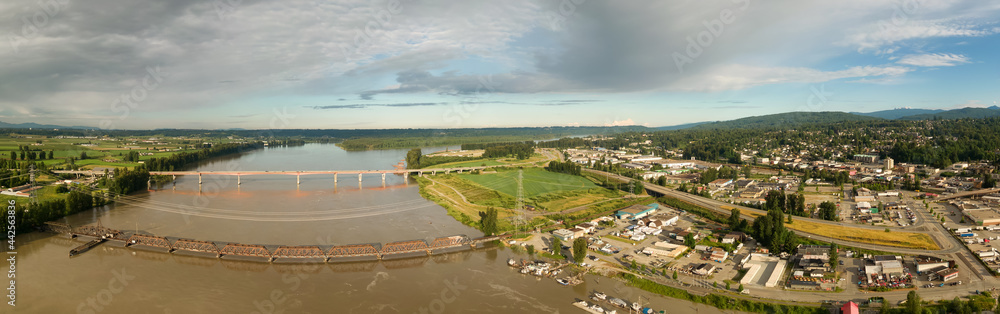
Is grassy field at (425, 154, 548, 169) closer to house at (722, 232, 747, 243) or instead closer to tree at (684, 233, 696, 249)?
tree at (684, 233, 696, 249)

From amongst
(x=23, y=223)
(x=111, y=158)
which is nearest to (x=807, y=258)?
(x=23, y=223)

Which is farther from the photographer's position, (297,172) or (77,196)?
(297,172)

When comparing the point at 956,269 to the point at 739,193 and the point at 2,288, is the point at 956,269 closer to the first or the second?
the point at 739,193

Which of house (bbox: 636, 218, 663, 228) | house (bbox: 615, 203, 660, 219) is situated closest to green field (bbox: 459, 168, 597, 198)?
house (bbox: 615, 203, 660, 219)

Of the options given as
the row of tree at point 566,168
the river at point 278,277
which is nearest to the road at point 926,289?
the river at point 278,277

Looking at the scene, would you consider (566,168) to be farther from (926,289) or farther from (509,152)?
(926,289)

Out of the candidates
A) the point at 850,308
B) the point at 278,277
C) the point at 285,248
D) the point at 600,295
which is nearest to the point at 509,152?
the point at 285,248
